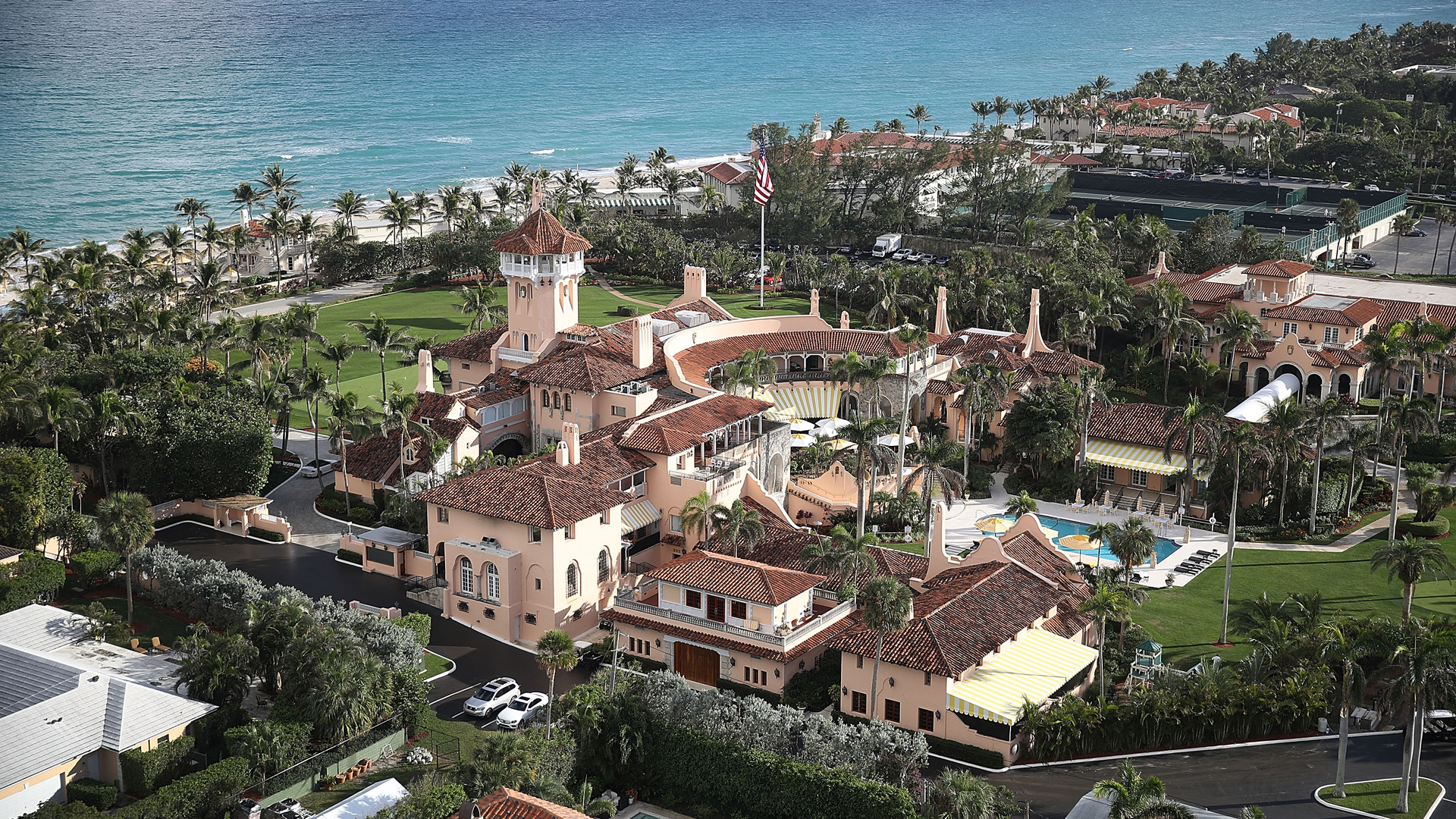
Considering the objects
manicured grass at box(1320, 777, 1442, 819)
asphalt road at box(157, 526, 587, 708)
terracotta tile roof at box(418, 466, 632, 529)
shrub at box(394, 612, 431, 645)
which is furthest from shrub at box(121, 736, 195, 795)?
manicured grass at box(1320, 777, 1442, 819)

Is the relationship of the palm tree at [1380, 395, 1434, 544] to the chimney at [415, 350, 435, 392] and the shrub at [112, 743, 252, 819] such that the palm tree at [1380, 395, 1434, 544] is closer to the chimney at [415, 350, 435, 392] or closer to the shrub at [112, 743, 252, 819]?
the chimney at [415, 350, 435, 392]

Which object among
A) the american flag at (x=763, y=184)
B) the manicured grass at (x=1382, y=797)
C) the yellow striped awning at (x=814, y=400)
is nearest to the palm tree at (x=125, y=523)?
the yellow striped awning at (x=814, y=400)

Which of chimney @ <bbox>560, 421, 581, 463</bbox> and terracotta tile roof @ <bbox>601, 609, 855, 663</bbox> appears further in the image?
chimney @ <bbox>560, 421, 581, 463</bbox>

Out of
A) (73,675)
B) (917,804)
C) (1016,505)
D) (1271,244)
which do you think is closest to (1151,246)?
(1271,244)

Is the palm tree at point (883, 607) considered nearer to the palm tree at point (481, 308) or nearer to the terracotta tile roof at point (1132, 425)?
the terracotta tile roof at point (1132, 425)

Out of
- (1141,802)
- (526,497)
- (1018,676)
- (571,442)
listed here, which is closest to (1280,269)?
(1018,676)

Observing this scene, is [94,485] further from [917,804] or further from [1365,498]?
[1365,498]

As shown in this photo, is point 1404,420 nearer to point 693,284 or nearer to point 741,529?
point 741,529
